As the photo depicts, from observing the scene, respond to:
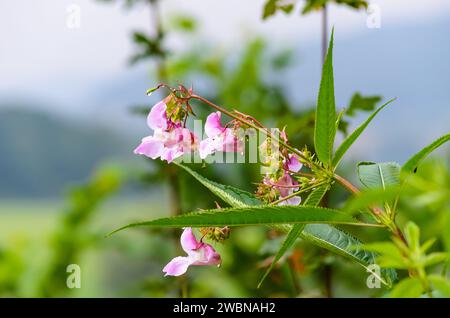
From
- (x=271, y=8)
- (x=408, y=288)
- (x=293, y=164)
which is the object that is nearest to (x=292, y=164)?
(x=293, y=164)

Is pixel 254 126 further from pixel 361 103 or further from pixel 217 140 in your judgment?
pixel 361 103

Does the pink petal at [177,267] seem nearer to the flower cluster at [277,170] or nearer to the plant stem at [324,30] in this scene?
the flower cluster at [277,170]

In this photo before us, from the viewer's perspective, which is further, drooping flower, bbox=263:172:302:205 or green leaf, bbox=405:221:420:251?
drooping flower, bbox=263:172:302:205

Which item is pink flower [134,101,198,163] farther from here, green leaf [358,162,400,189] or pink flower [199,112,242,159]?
green leaf [358,162,400,189]

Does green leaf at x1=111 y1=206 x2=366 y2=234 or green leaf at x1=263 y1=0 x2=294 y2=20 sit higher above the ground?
green leaf at x1=263 y1=0 x2=294 y2=20

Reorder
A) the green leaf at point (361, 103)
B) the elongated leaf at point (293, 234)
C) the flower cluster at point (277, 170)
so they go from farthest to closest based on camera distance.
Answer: the green leaf at point (361, 103) < the flower cluster at point (277, 170) < the elongated leaf at point (293, 234)

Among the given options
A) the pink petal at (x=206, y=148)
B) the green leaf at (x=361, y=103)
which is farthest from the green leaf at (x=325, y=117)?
the green leaf at (x=361, y=103)

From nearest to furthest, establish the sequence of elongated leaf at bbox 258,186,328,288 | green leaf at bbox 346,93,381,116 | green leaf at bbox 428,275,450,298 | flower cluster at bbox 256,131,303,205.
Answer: green leaf at bbox 428,275,450,298 < elongated leaf at bbox 258,186,328,288 < flower cluster at bbox 256,131,303,205 < green leaf at bbox 346,93,381,116

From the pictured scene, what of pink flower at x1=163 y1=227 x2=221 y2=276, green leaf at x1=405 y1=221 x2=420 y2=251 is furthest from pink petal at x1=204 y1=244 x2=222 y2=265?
green leaf at x1=405 y1=221 x2=420 y2=251
